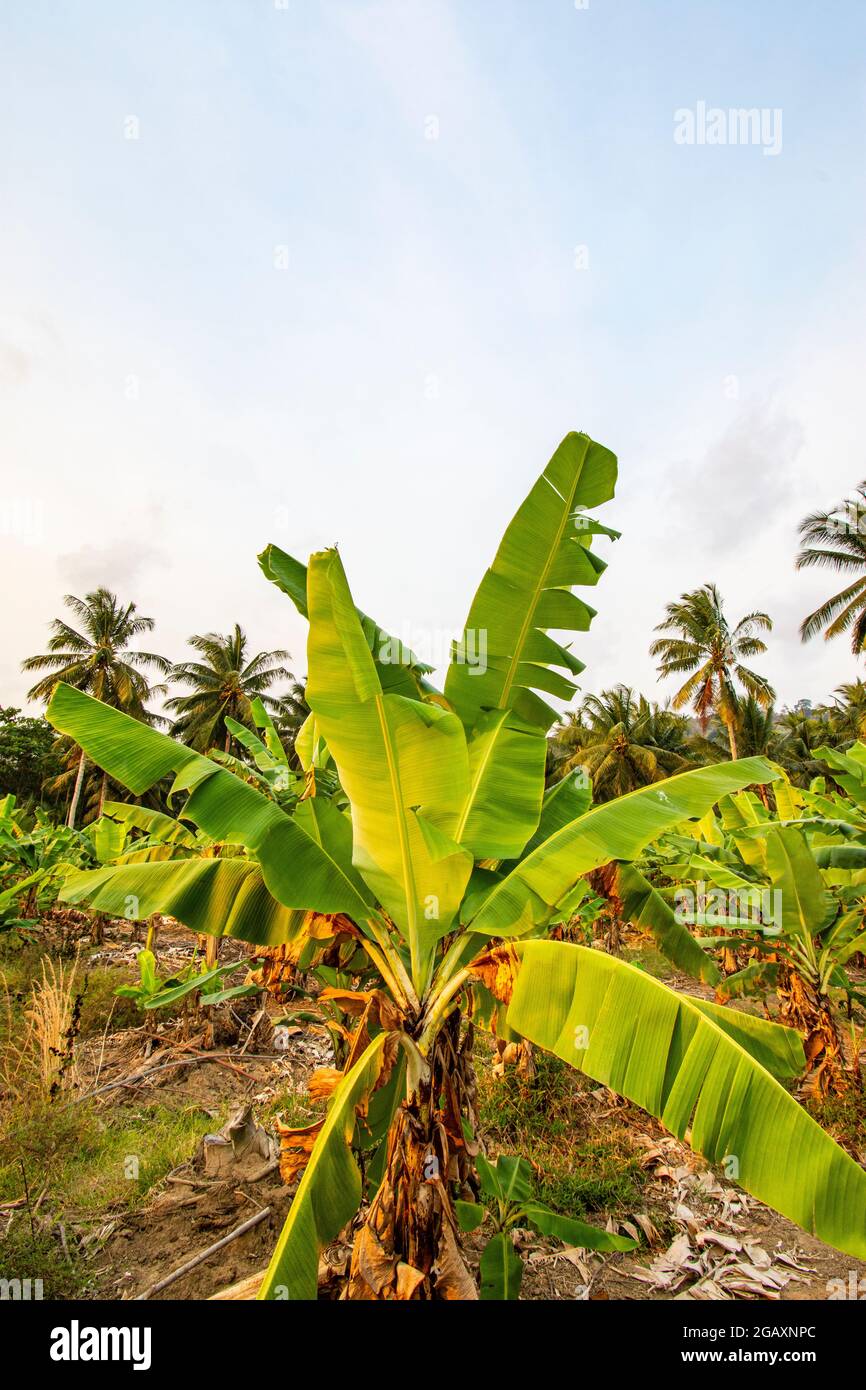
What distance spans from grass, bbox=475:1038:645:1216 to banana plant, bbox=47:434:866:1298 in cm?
157

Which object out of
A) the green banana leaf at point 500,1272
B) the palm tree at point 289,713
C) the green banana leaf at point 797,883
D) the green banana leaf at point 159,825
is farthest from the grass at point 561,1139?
the palm tree at point 289,713

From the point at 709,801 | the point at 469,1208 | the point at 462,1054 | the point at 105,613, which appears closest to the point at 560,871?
the point at 709,801

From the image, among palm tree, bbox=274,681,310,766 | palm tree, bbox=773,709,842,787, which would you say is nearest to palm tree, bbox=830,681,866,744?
palm tree, bbox=773,709,842,787

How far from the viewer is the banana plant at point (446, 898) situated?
2.41 metres

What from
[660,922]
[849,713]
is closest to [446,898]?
[660,922]

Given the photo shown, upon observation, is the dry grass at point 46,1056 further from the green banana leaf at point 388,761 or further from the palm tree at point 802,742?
the palm tree at point 802,742

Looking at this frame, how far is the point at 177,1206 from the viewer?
405 cm

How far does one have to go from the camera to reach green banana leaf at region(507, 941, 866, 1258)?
2.27m

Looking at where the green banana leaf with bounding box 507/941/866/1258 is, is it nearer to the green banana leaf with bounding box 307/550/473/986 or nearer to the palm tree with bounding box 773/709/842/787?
the green banana leaf with bounding box 307/550/473/986

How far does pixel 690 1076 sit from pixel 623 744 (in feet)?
90.6

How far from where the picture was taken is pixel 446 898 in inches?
109

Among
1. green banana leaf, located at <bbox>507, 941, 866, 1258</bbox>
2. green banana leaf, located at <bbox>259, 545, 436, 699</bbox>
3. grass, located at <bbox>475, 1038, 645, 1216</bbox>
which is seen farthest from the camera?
grass, located at <bbox>475, 1038, 645, 1216</bbox>

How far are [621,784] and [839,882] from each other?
847 inches

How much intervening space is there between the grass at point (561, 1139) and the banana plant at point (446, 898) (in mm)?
1569
